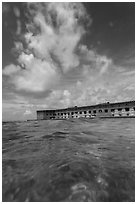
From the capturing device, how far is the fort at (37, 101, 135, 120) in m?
40.0

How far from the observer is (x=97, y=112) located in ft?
156

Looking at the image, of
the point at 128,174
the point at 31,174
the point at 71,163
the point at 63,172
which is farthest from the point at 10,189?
the point at 128,174

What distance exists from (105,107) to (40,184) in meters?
45.2

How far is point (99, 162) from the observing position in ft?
14.4

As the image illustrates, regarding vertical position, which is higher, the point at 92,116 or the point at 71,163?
the point at 71,163

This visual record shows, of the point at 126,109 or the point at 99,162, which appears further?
the point at 126,109

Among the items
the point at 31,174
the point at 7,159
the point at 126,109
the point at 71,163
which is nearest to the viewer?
the point at 31,174

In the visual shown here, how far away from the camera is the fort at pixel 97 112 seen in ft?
131

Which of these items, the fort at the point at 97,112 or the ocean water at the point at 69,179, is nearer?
the ocean water at the point at 69,179

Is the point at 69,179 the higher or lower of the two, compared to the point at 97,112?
higher

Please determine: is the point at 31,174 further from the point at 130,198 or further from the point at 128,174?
the point at 128,174

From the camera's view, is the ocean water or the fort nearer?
the ocean water

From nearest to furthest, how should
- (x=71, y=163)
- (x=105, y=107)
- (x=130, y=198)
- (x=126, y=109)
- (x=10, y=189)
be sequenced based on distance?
1. (x=130, y=198)
2. (x=10, y=189)
3. (x=71, y=163)
4. (x=126, y=109)
5. (x=105, y=107)

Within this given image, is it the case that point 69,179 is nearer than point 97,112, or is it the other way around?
point 69,179
